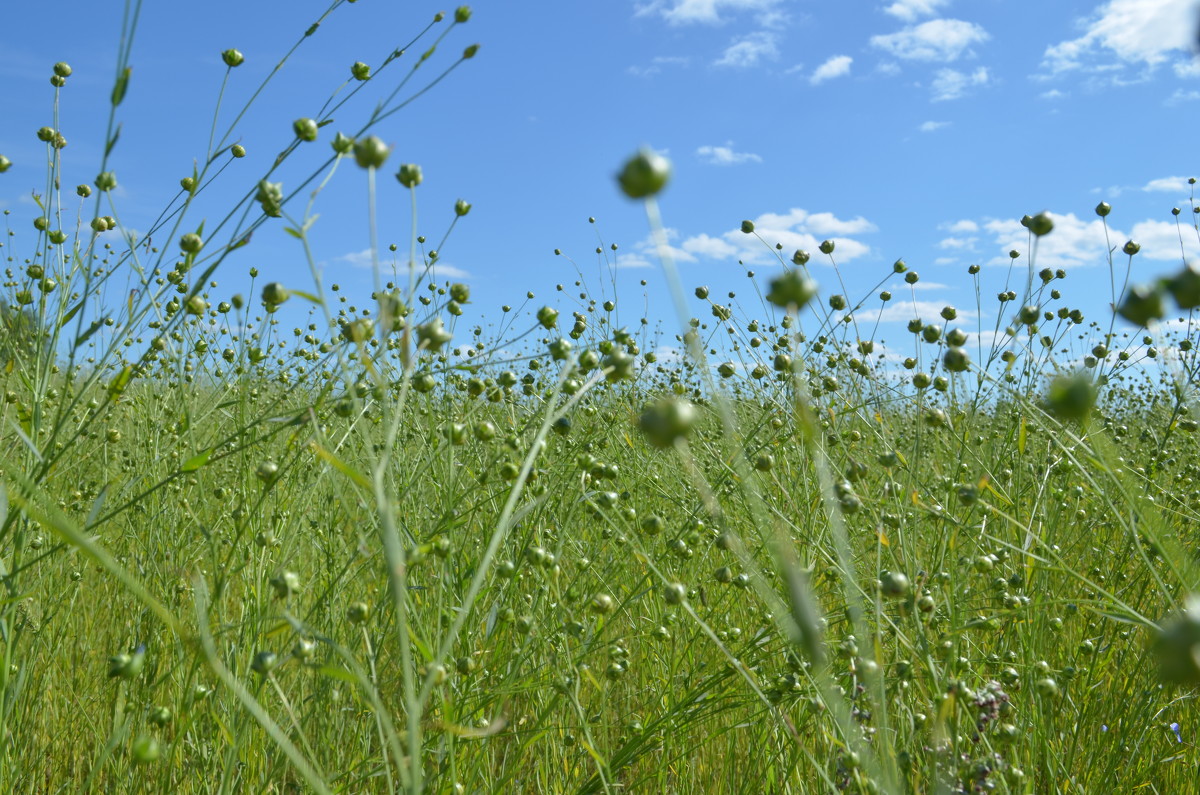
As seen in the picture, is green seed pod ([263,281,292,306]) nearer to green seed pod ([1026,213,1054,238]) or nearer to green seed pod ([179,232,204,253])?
green seed pod ([179,232,204,253])

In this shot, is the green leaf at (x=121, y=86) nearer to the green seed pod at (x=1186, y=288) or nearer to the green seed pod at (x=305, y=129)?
the green seed pod at (x=305, y=129)

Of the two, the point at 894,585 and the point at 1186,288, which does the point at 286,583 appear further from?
the point at 1186,288

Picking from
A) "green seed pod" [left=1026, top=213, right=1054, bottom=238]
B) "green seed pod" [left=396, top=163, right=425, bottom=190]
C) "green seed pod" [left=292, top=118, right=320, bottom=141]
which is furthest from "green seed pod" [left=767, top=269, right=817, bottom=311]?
"green seed pod" [left=1026, top=213, right=1054, bottom=238]

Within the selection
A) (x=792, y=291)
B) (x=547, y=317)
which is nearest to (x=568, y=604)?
(x=547, y=317)

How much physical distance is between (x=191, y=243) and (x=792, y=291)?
1.13 meters

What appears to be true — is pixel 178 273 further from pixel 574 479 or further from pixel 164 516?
pixel 164 516

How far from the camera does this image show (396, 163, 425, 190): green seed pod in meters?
1.20

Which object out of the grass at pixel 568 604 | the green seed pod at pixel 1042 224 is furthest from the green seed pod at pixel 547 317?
the green seed pod at pixel 1042 224

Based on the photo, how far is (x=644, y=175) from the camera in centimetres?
72

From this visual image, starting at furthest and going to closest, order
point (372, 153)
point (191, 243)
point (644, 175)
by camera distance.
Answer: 1. point (191, 243)
2. point (372, 153)
3. point (644, 175)

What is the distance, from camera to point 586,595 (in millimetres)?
2123

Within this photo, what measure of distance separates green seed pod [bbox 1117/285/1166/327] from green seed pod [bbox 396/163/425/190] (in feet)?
2.93

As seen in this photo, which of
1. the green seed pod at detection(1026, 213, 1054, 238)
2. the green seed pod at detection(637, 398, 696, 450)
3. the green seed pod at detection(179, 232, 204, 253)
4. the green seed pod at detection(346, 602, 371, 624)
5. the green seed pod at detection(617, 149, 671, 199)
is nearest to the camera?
the green seed pod at detection(637, 398, 696, 450)

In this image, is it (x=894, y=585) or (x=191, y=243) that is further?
(x=191, y=243)
